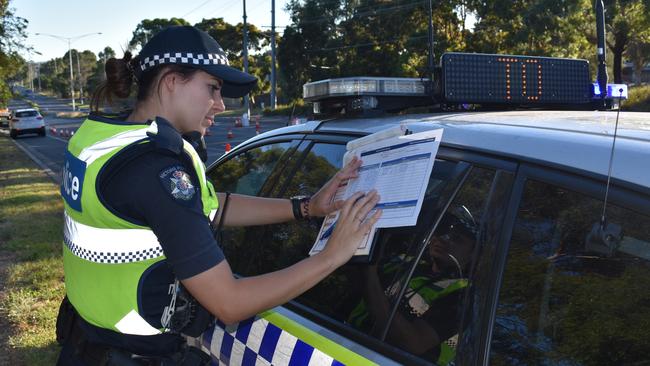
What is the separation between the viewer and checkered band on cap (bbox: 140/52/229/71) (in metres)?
1.55

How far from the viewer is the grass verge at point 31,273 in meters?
3.92

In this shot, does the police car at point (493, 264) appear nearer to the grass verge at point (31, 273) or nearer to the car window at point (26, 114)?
the grass verge at point (31, 273)

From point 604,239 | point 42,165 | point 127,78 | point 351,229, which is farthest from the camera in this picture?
point 42,165

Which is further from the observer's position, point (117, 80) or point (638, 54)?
point (638, 54)

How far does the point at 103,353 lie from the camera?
165cm

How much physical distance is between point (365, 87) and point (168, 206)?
1.04 meters

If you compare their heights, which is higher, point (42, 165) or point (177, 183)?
point (177, 183)

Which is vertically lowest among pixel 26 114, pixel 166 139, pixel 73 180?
pixel 73 180

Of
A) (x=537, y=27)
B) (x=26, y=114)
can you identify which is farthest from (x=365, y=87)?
(x=26, y=114)

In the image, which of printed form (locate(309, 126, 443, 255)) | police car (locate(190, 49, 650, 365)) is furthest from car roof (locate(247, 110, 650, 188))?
printed form (locate(309, 126, 443, 255))

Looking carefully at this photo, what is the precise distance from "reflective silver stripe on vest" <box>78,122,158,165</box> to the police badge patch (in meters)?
0.13

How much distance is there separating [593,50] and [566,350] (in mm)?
29124

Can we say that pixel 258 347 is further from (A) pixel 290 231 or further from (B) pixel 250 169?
(B) pixel 250 169

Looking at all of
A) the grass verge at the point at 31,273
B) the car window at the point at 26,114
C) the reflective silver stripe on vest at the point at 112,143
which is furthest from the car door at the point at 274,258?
the car window at the point at 26,114
